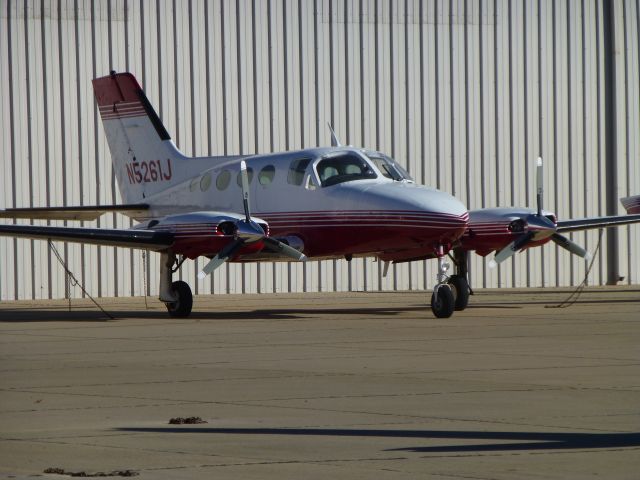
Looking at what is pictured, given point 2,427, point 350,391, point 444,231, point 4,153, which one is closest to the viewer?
point 2,427

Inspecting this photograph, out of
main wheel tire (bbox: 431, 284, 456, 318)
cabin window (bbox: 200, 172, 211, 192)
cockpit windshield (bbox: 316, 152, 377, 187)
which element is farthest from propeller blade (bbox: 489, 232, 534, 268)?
cabin window (bbox: 200, 172, 211, 192)

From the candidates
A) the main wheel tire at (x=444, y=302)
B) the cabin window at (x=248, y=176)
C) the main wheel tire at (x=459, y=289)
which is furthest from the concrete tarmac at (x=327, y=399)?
the cabin window at (x=248, y=176)

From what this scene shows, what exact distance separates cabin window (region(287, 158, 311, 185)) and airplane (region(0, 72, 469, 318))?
0.06 ft

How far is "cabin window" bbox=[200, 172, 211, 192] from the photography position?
72.7 ft

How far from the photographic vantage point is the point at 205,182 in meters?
22.2

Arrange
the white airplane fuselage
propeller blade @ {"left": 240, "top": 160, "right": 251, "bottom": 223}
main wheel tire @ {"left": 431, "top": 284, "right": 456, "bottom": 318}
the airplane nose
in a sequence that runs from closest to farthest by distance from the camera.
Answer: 1. the airplane nose
2. the white airplane fuselage
3. main wheel tire @ {"left": 431, "top": 284, "right": 456, "bottom": 318}
4. propeller blade @ {"left": 240, "top": 160, "right": 251, "bottom": 223}

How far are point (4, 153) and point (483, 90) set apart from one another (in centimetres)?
1271

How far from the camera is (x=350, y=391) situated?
10016mm

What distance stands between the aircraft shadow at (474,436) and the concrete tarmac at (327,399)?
0.04ft


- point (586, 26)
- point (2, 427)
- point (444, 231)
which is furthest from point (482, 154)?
point (2, 427)

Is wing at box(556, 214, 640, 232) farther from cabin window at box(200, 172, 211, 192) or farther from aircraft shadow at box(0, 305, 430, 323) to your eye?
cabin window at box(200, 172, 211, 192)

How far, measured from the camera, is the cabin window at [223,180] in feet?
71.0

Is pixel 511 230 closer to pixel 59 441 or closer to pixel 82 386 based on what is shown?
pixel 82 386

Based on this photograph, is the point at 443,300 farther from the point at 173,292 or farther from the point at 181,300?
the point at 173,292
